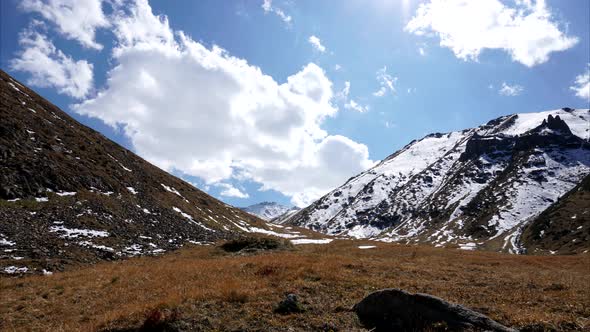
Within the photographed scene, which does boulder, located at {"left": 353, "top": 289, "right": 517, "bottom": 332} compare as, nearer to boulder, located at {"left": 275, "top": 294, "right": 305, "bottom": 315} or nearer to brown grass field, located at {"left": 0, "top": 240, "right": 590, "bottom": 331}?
brown grass field, located at {"left": 0, "top": 240, "right": 590, "bottom": 331}

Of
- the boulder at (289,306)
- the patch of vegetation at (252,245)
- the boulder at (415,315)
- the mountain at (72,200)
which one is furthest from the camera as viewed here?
the patch of vegetation at (252,245)

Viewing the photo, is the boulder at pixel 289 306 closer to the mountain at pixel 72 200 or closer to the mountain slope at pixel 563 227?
the mountain at pixel 72 200

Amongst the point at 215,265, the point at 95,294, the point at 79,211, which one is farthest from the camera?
the point at 79,211

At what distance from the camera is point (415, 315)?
41.3 ft

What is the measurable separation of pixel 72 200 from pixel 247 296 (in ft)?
120

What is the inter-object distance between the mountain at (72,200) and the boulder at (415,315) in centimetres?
2378

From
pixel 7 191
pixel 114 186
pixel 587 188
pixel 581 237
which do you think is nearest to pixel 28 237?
pixel 7 191

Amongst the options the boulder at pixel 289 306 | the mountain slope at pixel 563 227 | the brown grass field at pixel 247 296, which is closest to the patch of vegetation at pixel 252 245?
the brown grass field at pixel 247 296

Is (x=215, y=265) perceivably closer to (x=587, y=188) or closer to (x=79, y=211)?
(x=79, y=211)

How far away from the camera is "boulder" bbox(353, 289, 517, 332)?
1187cm

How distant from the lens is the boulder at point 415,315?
467 inches

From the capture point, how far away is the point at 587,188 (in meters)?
196

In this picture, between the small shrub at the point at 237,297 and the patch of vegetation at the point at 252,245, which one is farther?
the patch of vegetation at the point at 252,245

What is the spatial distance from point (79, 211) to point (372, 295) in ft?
125
